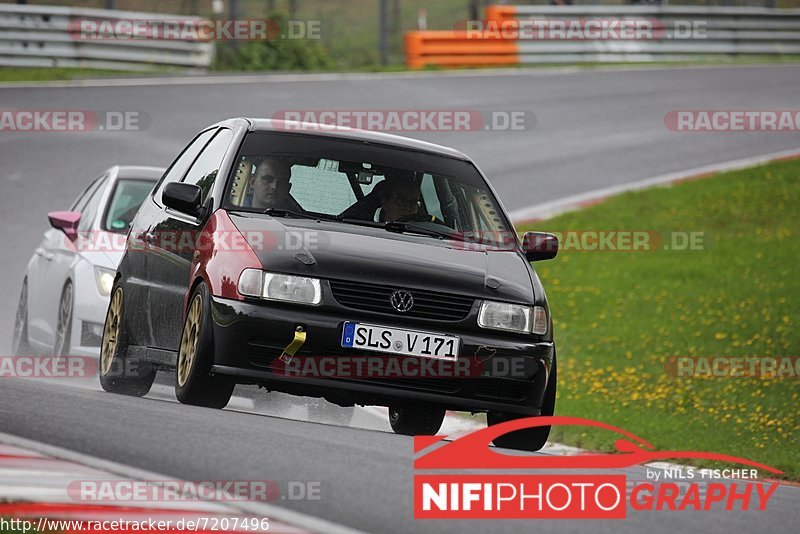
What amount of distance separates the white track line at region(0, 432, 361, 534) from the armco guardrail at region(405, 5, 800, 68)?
2455 centimetres

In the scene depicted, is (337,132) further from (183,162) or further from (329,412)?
(329,412)

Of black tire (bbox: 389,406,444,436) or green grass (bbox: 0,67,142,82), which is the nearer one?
black tire (bbox: 389,406,444,436)

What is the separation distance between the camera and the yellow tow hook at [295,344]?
703 centimetres

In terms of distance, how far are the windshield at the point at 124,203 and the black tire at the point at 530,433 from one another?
4.52 metres

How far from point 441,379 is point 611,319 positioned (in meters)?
7.06

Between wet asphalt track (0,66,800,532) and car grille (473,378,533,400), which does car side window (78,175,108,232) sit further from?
car grille (473,378,533,400)

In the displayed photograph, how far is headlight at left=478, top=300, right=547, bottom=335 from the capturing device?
7.30 meters

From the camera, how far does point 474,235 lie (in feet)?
27.1

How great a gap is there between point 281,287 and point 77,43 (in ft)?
70.5

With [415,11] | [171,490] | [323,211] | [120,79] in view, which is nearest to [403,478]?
[171,490]

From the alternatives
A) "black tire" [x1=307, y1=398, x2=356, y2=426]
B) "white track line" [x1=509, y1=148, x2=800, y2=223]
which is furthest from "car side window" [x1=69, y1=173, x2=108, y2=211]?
"white track line" [x1=509, y1=148, x2=800, y2=223]

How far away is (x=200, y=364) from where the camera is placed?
280 inches

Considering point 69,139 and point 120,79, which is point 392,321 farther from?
point 120,79

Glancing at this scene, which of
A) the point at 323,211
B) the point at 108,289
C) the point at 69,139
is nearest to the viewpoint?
the point at 323,211
